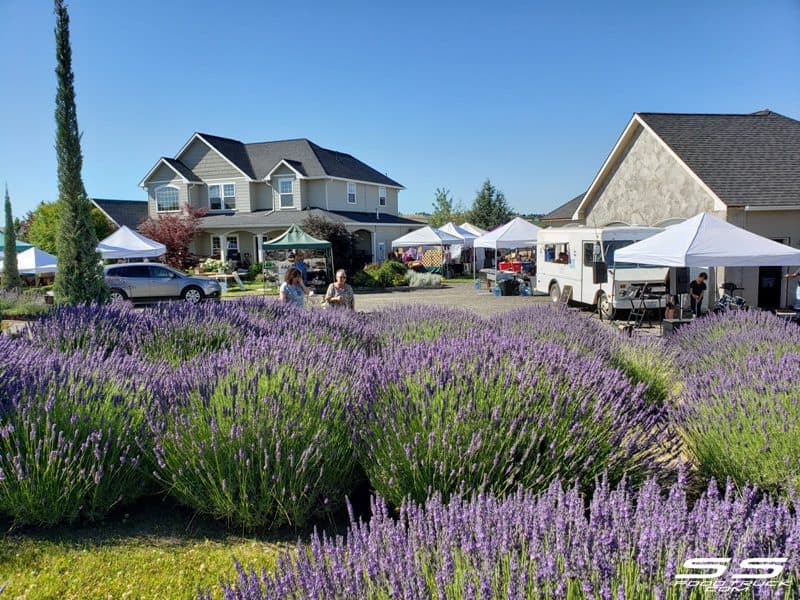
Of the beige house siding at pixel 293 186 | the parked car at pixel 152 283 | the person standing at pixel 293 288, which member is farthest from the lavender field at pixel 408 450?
the beige house siding at pixel 293 186

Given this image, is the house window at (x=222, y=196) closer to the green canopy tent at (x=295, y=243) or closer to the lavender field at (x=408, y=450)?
the green canopy tent at (x=295, y=243)

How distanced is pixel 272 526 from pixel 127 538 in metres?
0.89

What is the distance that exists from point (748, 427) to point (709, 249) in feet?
27.8

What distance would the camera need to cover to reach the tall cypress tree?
9977 mm

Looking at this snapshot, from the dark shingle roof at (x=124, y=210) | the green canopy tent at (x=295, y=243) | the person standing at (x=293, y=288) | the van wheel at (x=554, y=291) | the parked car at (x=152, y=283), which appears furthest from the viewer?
the dark shingle roof at (x=124, y=210)

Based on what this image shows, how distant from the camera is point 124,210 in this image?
1576 inches

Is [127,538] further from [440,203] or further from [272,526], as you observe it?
[440,203]

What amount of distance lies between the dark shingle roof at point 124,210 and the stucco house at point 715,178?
29889 millimetres

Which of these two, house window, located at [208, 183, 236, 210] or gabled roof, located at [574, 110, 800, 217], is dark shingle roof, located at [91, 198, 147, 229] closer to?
house window, located at [208, 183, 236, 210]

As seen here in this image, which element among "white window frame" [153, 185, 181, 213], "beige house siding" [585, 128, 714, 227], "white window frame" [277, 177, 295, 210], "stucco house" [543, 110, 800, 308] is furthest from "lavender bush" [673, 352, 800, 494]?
"white window frame" [153, 185, 181, 213]

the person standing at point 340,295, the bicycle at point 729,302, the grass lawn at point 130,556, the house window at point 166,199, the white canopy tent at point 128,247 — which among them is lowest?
the grass lawn at point 130,556

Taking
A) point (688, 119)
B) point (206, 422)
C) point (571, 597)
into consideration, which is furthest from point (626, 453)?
point (688, 119)

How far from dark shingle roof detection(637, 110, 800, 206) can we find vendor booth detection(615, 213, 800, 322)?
540 centimetres

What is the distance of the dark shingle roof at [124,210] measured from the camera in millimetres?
38500
